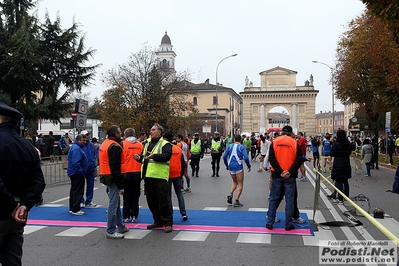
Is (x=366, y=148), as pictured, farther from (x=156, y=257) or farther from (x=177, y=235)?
(x=156, y=257)

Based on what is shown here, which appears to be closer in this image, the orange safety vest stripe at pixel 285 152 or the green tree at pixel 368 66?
the orange safety vest stripe at pixel 285 152

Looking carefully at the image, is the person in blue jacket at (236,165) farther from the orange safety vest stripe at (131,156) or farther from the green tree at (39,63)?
the green tree at (39,63)

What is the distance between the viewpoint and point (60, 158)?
16.3m

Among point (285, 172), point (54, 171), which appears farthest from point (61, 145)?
point (285, 172)

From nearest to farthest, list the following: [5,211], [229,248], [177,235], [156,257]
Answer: [5,211] < [156,257] < [229,248] < [177,235]

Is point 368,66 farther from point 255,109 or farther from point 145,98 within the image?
point 255,109

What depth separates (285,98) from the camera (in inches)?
3893

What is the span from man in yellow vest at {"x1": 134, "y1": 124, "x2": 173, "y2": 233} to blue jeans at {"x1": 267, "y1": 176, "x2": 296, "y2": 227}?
73.8 inches

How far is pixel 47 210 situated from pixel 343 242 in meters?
6.81

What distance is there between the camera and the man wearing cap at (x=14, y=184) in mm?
3527

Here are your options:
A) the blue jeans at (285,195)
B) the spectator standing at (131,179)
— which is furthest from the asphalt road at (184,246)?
the spectator standing at (131,179)

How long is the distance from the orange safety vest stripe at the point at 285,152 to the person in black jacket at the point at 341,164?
317cm

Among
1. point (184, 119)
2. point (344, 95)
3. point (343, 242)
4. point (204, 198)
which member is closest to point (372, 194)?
point (204, 198)

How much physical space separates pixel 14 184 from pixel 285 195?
5.18 m
